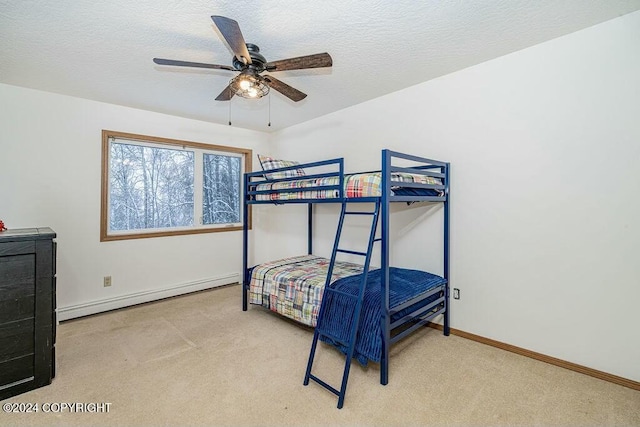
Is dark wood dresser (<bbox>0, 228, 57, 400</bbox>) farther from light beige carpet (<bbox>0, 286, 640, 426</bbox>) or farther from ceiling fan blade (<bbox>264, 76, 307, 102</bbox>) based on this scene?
ceiling fan blade (<bbox>264, 76, 307, 102</bbox>)

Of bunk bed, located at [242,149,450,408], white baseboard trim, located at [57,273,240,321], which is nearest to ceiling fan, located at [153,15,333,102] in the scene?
bunk bed, located at [242,149,450,408]

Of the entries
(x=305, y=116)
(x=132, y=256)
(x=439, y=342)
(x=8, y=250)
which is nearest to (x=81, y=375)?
(x=8, y=250)

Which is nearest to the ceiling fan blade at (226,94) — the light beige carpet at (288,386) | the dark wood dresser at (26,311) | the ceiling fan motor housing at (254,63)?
the ceiling fan motor housing at (254,63)

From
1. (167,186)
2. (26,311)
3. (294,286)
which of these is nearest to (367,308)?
(294,286)

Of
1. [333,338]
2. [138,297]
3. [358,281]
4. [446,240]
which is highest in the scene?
[446,240]

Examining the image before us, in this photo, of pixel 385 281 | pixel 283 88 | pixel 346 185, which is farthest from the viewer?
pixel 346 185

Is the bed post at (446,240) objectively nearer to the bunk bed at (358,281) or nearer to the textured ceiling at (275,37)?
the bunk bed at (358,281)

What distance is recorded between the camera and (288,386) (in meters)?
1.95

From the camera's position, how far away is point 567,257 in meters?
2.14

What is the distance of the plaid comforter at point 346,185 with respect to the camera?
2167 millimetres

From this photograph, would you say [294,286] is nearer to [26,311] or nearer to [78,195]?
[26,311]

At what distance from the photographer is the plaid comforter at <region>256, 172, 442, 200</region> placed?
2.17m

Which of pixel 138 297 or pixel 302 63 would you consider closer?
pixel 302 63

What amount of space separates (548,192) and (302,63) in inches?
80.3
